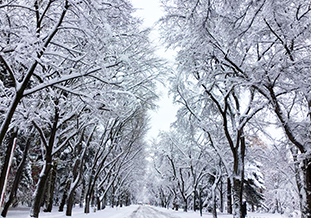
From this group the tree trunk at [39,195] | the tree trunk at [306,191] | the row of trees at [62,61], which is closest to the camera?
the row of trees at [62,61]

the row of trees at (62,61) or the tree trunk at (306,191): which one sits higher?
the row of trees at (62,61)

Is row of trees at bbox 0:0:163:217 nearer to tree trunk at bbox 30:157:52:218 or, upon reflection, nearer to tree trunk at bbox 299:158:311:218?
tree trunk at bbox 30:157:52:218

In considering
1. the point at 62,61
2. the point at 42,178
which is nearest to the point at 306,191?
the point at 42,178

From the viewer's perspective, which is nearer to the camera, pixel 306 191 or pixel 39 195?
pixel 306 191

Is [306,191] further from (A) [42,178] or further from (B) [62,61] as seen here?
(B) [62,61]

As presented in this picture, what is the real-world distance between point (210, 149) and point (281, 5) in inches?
710

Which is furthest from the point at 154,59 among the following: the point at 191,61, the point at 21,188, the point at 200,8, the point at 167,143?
the point at 167,143

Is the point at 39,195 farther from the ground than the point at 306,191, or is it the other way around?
the point at 306,191

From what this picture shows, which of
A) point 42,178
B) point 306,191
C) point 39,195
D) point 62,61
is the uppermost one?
point 62,61

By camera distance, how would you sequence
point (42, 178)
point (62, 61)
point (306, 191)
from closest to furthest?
point (306, 191)
point (42, 178)
point (62, 61)

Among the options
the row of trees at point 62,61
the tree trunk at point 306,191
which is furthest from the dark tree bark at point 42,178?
the tree trunk at point 306,191

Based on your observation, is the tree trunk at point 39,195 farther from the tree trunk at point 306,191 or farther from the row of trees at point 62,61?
the tree trunk at point 306,191

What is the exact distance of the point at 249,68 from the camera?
7.98m

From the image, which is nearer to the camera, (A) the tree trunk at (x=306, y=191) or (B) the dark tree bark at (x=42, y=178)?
(A) the tree trunk at (x=306, y=191)
